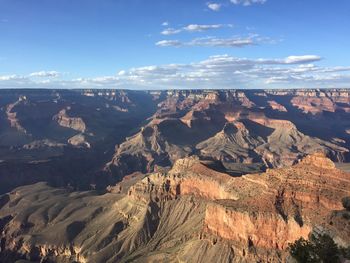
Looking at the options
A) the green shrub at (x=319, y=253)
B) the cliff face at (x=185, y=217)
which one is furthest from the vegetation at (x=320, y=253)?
the cliff face at (x=185, y=217)

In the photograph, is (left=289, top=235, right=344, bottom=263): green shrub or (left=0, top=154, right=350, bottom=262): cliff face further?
(left=0, top=154, right=350, bottom=262): cliff face

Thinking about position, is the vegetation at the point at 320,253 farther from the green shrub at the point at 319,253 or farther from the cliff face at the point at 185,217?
the cliff face at the point at 185,217

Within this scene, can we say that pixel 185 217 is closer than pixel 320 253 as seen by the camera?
No

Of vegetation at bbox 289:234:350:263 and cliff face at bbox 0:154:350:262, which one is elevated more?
vegetation at bbox 289:234:350:263

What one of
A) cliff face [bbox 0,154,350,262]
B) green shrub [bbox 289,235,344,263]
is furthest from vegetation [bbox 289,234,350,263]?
cliff face [bbox 0,154,350,262]

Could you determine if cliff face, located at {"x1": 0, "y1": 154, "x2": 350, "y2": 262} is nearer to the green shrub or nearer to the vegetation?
the vegetation

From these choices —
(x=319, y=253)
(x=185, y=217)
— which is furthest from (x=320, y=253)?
(x=185, y=217)

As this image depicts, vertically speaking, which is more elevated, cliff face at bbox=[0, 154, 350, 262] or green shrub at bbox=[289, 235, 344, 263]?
green shrub at bbox=[289, 235, 344, 263]

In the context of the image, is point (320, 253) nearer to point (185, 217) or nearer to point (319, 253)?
point (319, 253)
